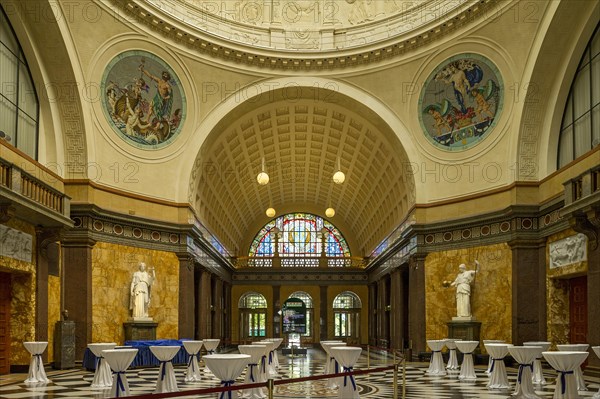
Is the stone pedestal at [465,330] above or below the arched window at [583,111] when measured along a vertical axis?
below

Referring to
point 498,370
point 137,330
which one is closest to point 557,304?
point 498,370

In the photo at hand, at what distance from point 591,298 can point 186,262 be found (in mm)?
15847

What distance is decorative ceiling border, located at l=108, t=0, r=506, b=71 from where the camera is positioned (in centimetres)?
2672

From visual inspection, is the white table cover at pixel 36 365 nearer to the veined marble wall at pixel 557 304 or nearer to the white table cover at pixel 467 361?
the white table cover at pixel 467 361

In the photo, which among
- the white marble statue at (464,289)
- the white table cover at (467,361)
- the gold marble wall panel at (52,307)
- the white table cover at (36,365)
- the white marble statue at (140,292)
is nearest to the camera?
the white table cover at (36,365)

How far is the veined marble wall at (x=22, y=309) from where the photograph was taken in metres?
22.1

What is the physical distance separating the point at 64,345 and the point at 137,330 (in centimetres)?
369

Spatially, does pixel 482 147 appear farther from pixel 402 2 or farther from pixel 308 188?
pixel 308 188

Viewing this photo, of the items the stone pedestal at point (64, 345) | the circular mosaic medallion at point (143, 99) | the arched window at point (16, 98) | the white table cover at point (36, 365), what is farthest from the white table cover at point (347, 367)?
the circular mosaic medallion at point (143, 99)

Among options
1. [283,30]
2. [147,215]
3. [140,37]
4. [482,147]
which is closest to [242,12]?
[283,30]

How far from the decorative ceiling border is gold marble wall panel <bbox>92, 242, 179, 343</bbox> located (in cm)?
820

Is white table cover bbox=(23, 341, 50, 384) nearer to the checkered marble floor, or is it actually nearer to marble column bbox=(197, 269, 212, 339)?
the checkered marble floor

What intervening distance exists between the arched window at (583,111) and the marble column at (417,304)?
23.5ft

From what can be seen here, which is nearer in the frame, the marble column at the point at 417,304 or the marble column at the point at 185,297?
the marble column at the point at 185,297
